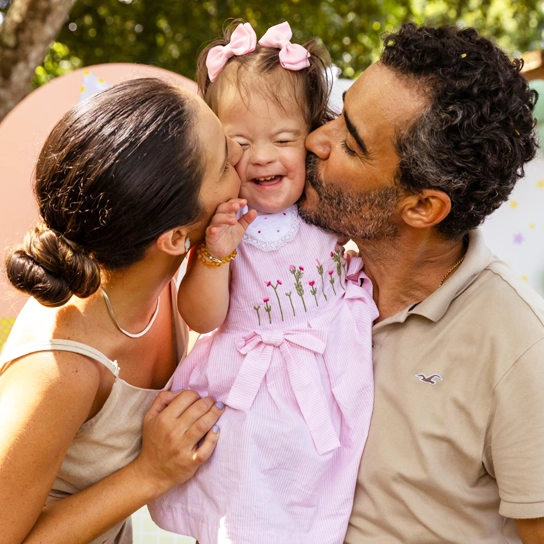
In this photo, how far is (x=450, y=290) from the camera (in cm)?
238

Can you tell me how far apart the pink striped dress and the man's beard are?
0.06 m

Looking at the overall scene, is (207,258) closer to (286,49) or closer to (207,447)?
(207,447)

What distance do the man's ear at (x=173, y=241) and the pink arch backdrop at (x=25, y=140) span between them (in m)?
1.25

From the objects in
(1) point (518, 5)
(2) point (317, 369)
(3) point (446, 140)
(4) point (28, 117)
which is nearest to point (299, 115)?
(3) point (446, 140)

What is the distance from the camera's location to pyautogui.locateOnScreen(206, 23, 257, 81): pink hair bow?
2607mm

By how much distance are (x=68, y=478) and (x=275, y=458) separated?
657 millimetres

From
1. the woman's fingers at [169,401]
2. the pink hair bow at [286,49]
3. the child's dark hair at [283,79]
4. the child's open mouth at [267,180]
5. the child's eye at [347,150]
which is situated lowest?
the woman's fingers at [169,401]

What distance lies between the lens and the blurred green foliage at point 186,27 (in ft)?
28.4

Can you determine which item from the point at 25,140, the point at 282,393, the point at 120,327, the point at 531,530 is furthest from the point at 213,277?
the point at 25,140

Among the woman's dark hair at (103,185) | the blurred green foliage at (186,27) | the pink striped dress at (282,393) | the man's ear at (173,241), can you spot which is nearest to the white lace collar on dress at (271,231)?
the pink striped dress at (282,393)

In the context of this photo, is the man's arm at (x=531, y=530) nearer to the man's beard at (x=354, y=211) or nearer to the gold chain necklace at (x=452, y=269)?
the gold chain necklace at (x=452, y=269)

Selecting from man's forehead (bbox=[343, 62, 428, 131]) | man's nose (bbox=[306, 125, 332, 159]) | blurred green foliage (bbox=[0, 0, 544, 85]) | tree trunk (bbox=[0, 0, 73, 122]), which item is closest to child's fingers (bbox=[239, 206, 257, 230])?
man's nose (bbox=[306, 125, 332, 159])

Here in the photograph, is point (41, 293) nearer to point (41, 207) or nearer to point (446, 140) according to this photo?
point (41, 207)

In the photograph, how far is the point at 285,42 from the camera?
2.64 m
